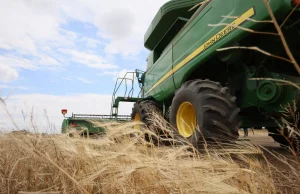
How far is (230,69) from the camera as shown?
141 inches

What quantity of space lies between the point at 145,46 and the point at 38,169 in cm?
519

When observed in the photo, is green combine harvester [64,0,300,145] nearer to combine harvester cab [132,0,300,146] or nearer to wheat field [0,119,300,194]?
combine harvester cab [132,0,300,146]

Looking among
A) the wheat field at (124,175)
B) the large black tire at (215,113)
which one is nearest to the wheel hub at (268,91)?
the large black tire at (215,113)

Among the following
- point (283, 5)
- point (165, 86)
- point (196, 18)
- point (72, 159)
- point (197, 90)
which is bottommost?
point (72, 159)

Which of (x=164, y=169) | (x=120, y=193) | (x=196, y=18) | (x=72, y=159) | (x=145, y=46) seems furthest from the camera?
(x=145, y=46)

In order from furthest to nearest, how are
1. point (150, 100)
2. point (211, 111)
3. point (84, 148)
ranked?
1. point (150, 100)
2. point (211, 111)
3. point (84, 148)

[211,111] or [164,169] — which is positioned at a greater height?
[211,111]

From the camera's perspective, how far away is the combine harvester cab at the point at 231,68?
2.72 metres

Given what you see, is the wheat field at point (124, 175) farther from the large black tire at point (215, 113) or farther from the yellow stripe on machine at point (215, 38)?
the yellow stripe on machine at point (215, 38)

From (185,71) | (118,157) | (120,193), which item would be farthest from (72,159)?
(185,71)

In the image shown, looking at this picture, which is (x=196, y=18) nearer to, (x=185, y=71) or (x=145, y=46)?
(x=185, y=71)

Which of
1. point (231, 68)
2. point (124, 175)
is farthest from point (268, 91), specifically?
point (124, 175)

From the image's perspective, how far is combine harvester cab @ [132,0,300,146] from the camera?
272 cm

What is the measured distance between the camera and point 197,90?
3061 millimetres
